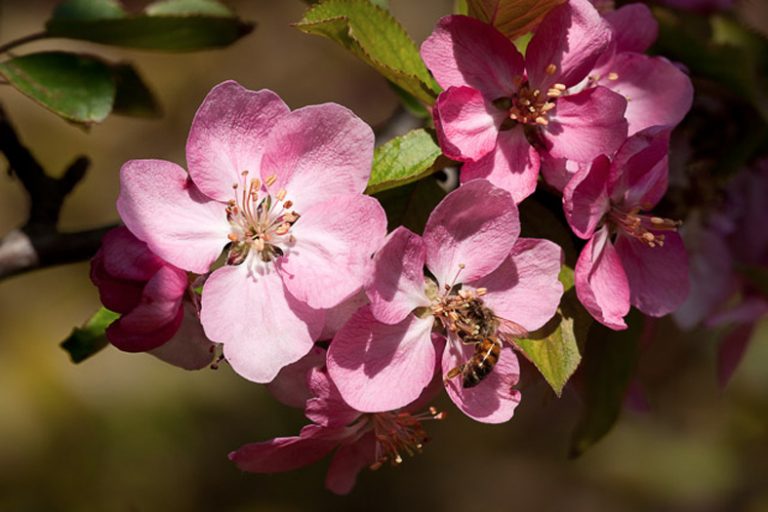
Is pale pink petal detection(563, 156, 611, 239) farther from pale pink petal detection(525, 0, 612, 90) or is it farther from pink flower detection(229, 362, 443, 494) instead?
pink flower detection(229, 362, 443, 494)

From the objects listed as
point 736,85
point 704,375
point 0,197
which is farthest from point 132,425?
point 736,85

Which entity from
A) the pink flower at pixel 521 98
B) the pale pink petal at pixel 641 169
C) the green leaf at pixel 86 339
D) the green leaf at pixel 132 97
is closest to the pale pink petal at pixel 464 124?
the pink flower at pixel 521 98

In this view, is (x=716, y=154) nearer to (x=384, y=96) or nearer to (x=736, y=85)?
(x=736, y=85)

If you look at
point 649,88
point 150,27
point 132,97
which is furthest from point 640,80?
point 132,97

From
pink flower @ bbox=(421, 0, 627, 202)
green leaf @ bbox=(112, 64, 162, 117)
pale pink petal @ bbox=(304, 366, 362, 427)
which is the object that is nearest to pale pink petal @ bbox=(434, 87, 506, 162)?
pink flower @ bbox=(421, 0, 627, 202)

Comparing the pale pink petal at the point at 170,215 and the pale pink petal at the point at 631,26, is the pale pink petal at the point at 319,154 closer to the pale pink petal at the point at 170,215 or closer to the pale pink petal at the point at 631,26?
the pale pink petal at the point at 170,215

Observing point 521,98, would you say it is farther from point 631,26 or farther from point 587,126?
point 631,26
